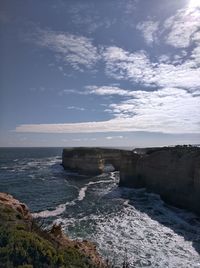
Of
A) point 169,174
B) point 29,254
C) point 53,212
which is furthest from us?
point 169,174

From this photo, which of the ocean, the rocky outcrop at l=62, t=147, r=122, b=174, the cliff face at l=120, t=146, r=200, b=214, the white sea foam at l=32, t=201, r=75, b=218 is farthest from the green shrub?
the rocky outcrop at l=62, t=147, r=122, b=174

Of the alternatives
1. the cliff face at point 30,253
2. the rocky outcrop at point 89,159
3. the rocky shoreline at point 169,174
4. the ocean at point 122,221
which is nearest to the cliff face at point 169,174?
the rocky shoreline at point 169,174

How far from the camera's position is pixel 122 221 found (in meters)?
24.1

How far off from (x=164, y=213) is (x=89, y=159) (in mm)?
32194

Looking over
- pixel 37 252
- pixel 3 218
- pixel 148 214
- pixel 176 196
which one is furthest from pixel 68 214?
pixel 37 252

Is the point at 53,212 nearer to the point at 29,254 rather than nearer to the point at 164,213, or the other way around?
the point at 164,213

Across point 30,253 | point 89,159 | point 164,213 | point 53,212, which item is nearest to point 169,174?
point 164,213

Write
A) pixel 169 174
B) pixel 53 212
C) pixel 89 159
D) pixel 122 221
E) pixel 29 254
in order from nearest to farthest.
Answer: pixel 29 254 → pixel 122 221 → pixel 53 212 → pixel 169 174 → pixel 89 159

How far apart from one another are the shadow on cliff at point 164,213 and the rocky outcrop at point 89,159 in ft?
64.5

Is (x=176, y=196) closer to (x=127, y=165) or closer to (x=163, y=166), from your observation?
(x=163, y=166)

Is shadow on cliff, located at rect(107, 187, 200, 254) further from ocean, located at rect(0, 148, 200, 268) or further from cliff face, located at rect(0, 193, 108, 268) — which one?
cliff face, located at rect(0, 193, 108, 268)

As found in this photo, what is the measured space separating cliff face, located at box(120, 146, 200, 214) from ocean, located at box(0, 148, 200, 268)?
4.21ft

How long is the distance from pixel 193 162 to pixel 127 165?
13.5m

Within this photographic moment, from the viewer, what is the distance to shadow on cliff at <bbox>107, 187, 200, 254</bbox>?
21.6m
